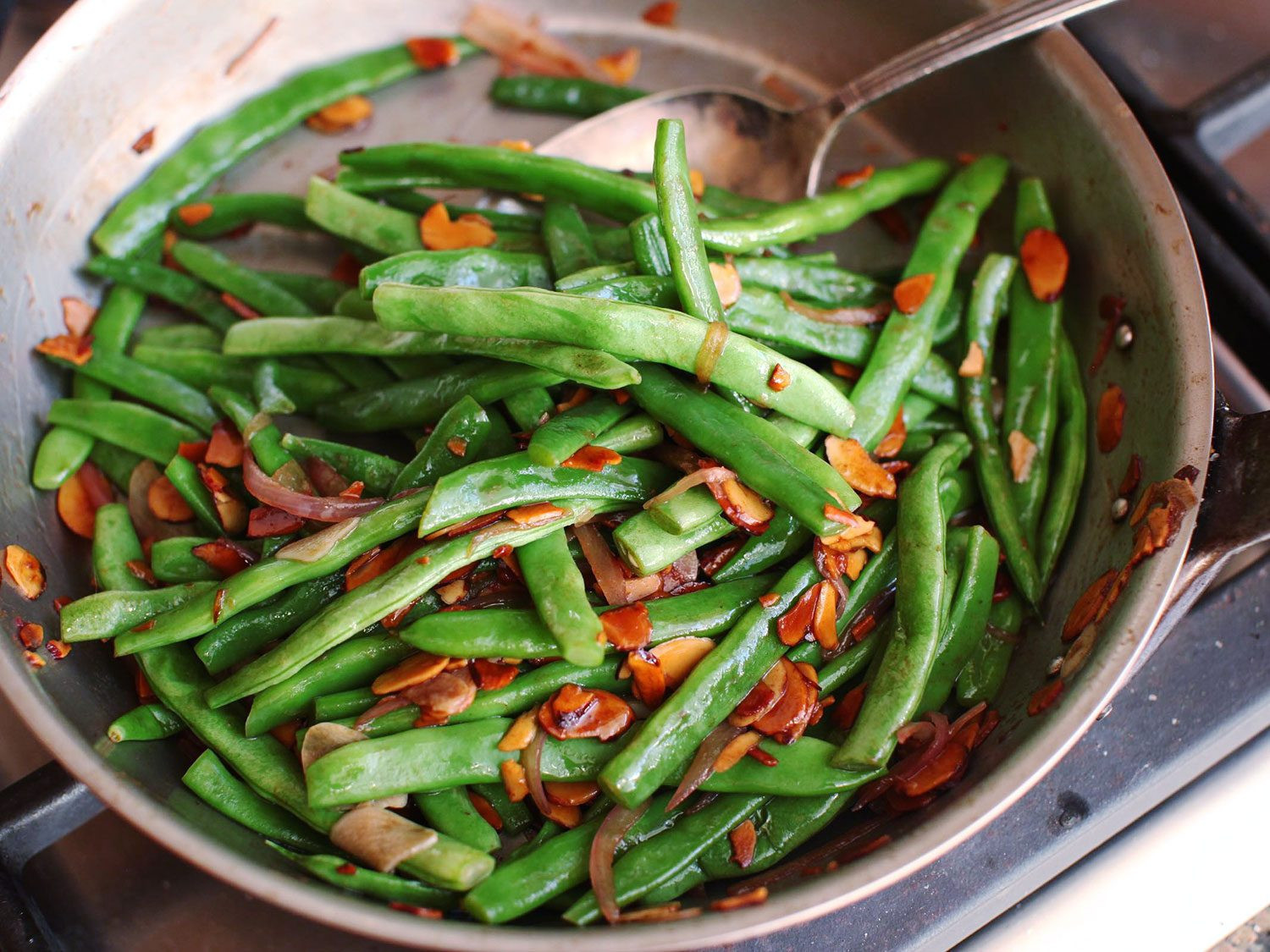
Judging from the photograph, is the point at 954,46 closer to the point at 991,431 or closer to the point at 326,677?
the point at 991,431

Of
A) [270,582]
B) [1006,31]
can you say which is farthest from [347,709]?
[1006,31]

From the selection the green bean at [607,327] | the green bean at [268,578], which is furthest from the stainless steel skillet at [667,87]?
the green bean at [607,327]

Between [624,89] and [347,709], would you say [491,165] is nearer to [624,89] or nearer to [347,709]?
[624,89]

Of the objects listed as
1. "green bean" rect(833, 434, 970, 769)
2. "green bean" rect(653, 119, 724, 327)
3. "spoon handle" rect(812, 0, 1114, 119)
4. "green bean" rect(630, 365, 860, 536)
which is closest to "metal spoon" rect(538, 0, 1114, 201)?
"spoon handle" rect(812, 0, 1114, 119)

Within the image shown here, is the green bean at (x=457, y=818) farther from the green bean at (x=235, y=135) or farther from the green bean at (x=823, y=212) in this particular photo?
the green bean at (x=235, y=135)

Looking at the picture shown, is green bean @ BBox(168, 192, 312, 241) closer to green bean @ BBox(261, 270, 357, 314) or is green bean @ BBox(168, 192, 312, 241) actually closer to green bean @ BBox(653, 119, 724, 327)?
green bean @ BBox(261, 270, 357, 314)

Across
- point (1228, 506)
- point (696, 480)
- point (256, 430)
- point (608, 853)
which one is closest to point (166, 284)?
point (256, 430)
